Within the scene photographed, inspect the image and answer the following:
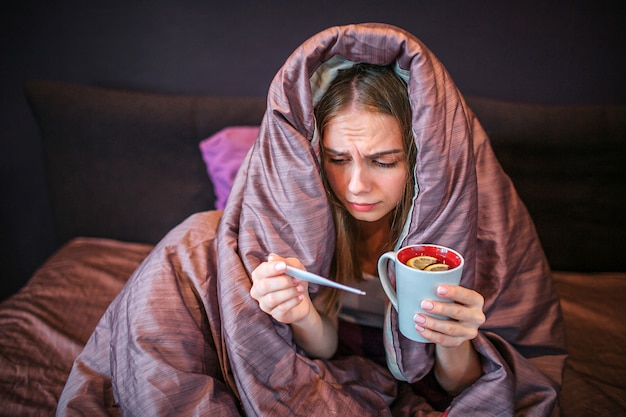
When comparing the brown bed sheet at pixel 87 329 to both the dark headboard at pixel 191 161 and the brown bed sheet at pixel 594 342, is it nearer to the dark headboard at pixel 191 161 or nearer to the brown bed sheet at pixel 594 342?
the brown bed sheet at pixel 594 342

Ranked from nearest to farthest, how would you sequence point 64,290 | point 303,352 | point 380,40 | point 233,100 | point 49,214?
point 380,40, point 303,352, point 64,290, point 233,100, point 49,214

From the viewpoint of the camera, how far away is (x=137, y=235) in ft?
5.85

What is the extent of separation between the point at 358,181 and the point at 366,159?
47mm

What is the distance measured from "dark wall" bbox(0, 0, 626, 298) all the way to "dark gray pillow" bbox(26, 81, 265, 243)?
20cm

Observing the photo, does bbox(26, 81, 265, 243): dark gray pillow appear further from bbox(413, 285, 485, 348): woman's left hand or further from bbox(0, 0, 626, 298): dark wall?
bbox(413, 285, 485, 348): woman's left hand

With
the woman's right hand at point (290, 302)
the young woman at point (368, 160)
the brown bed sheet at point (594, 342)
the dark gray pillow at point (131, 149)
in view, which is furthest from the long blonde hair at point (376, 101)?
the dark gray pillow at point (131, 149)

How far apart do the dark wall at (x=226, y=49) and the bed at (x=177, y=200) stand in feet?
0.55

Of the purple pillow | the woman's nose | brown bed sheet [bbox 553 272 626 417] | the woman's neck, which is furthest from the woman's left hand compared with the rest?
→ the purple pillow

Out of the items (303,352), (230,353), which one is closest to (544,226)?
(303,352)

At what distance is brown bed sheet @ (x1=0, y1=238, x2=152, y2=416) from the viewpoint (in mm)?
1101

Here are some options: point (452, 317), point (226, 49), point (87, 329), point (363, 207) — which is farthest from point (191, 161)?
point (452, 317)

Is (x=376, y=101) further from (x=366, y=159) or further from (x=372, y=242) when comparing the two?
(x=372, y=242)

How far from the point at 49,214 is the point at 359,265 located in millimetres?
1536

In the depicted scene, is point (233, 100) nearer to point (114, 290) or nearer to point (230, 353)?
point (114, 290)
